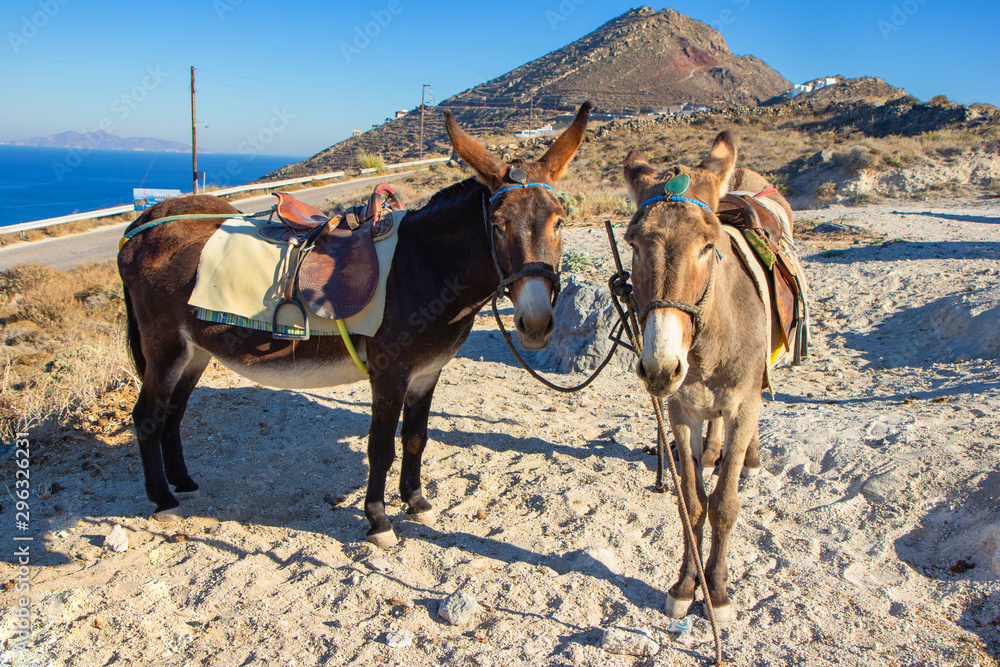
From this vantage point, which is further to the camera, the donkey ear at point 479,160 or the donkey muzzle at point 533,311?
the donkey ear at point 479,160

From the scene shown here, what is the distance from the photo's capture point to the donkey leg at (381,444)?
11.3 ft

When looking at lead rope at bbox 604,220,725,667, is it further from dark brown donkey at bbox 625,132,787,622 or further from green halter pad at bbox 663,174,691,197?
green halter pad at bbox 663,174,691,197

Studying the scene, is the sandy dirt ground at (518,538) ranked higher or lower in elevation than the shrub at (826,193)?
lower

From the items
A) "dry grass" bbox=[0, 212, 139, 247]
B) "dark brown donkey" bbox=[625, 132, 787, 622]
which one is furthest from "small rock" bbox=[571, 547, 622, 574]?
"dry grass" bbox=[0, 212, 139, 247]

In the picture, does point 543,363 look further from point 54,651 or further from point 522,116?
point 522,116

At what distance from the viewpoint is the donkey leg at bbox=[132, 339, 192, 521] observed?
3.84 m

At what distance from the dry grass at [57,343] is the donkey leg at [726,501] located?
5.35 meters

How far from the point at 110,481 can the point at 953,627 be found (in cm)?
546

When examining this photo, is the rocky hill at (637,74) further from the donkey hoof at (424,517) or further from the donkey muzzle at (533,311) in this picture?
the donkey muzzle at (533,311)

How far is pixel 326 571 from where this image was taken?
3.34 m

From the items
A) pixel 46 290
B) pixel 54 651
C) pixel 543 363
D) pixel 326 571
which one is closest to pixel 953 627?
pixel 326 571

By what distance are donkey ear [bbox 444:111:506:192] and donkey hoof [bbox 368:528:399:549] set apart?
2242mm

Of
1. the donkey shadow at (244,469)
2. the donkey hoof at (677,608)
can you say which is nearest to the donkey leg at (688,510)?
the donkey hoof at (677,608)

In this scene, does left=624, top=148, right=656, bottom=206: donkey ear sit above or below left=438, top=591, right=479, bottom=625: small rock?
above
